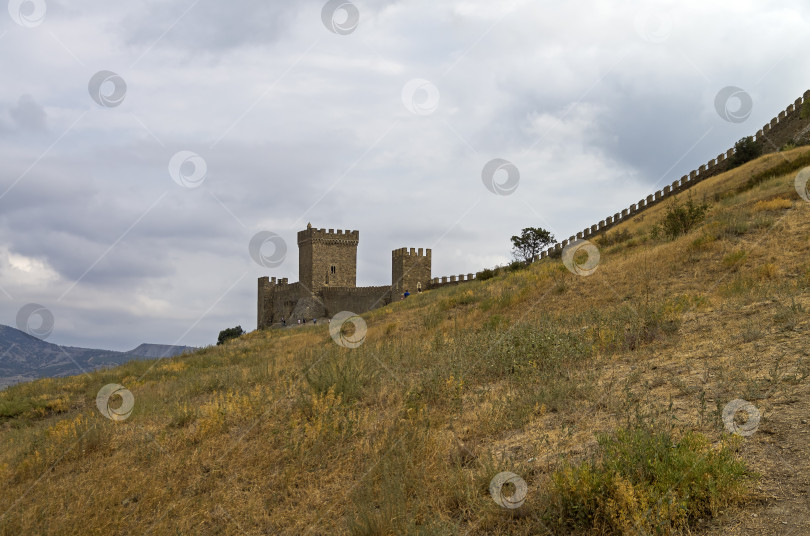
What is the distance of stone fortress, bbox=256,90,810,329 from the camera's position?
40656 mm

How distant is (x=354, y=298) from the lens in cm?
5638

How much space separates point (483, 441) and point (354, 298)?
50607 mm

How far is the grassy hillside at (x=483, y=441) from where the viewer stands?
4.31 m

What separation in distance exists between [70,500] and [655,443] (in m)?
5.36

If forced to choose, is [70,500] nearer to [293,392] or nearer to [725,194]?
[293,392]

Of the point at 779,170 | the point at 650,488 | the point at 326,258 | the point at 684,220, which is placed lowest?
the point at 650,488

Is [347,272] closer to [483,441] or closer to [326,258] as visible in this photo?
[326,258]

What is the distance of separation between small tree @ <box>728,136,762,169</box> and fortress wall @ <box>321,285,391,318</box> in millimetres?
28670

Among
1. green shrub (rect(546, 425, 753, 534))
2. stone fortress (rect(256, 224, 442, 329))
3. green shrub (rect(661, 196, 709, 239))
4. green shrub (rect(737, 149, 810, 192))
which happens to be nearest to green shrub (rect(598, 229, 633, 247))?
green shrub (rect(661, 196, 709, 239))

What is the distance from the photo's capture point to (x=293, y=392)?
866cm

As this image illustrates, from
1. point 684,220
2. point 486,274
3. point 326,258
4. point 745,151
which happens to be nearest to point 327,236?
point 326,258

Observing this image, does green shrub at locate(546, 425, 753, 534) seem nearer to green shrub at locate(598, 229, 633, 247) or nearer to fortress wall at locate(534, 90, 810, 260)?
green shrub at locate(598, 229, 633, 247)

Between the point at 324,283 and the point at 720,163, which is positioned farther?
the point at 324,283

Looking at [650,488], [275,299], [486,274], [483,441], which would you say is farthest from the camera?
[275,299]
